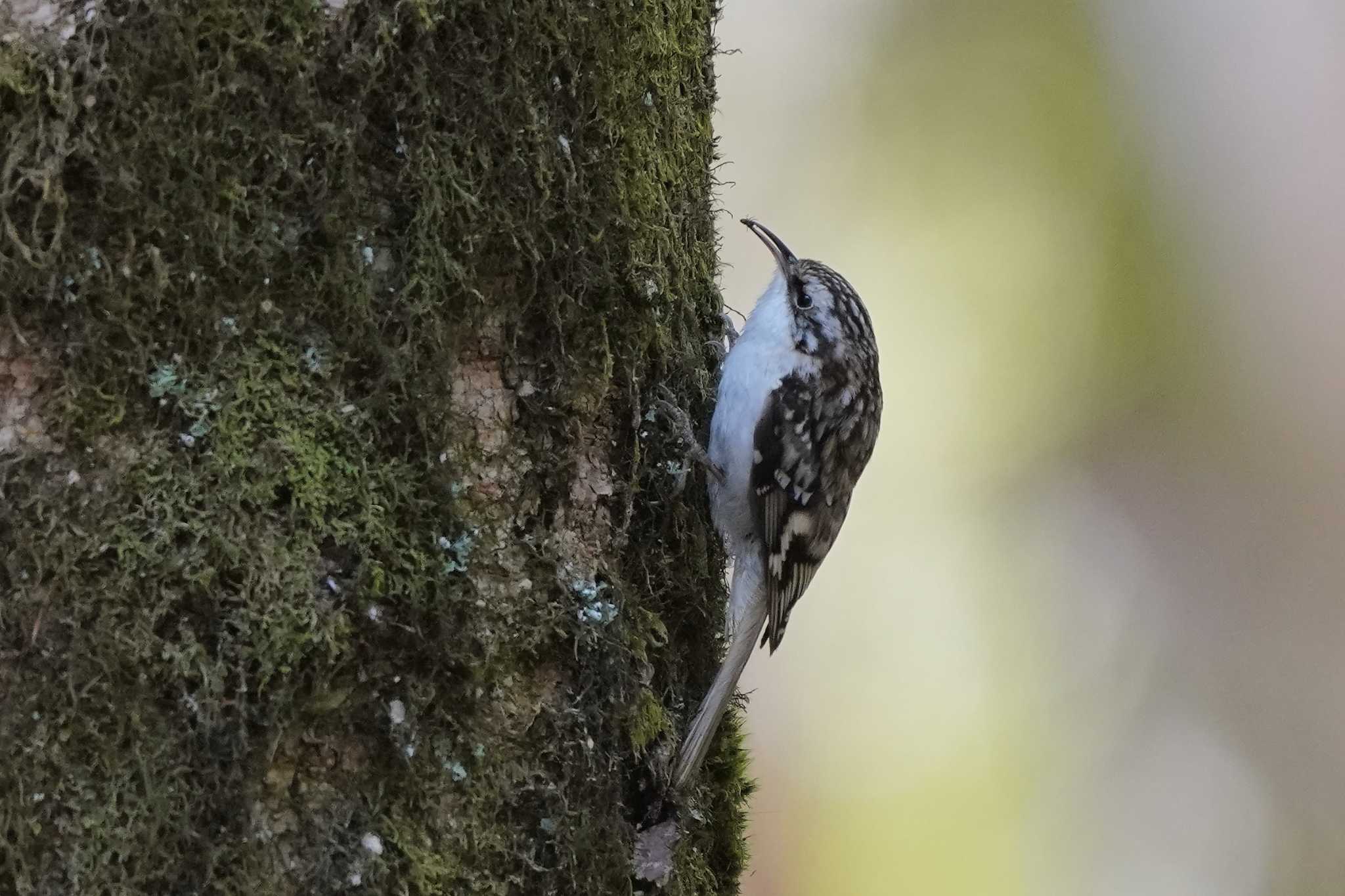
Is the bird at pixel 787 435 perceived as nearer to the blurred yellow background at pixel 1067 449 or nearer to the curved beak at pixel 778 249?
the curved beak at pixel 778 249

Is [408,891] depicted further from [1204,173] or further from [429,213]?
[1204,173]

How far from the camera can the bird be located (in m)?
2.21

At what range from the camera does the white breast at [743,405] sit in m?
2.17

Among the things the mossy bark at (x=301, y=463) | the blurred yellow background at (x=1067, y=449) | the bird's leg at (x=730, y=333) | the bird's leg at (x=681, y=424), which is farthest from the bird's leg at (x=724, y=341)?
the blurred yellow background at (x=1067, y=449)

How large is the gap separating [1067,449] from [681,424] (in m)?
3.85

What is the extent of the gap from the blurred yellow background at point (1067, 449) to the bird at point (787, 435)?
2.41 m

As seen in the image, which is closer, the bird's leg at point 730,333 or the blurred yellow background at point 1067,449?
the bird's leg at point 730,333

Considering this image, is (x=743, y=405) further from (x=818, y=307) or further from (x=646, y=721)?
(x=646, y=721)

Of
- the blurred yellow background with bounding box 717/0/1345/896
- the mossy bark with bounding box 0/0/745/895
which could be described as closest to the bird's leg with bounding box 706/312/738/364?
the mossy bark with bounding box 0/0/745/895

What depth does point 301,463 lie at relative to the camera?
111 centimetres

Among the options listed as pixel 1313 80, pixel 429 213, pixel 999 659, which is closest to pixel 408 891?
pixel 429 213

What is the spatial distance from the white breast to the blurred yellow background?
254 centimetres

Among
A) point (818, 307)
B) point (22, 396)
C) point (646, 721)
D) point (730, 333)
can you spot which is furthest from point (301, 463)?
point (818, 307)

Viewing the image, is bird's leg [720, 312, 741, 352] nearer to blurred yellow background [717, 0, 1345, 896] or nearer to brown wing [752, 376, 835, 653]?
brown wing [752, 376, 835, 653]
